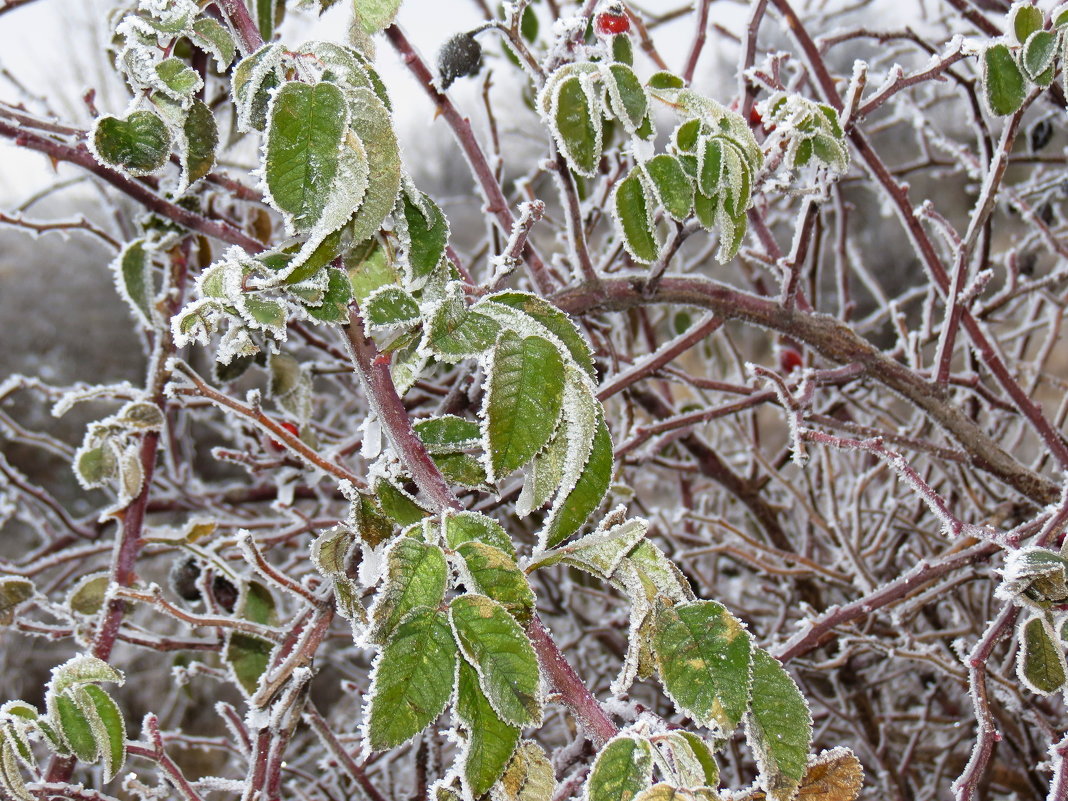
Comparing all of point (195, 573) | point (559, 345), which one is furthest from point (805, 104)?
point (195, 573)

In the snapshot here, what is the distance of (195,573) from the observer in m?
1.21

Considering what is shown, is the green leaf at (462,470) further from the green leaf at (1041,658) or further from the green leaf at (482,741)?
the green leaf at (1041,658)

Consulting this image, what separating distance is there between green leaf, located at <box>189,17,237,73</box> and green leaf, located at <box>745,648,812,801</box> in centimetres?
57

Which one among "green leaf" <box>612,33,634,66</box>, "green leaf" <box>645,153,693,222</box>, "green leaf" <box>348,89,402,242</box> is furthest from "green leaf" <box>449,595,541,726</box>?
"green leaf" <box>612,33,634,66</box>

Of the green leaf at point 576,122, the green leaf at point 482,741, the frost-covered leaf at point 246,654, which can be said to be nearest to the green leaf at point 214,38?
the green leaf at point 576,122

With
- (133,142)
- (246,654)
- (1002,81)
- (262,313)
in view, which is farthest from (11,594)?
(1002,81)

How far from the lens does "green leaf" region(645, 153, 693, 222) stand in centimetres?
70

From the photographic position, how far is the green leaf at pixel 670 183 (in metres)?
0.70

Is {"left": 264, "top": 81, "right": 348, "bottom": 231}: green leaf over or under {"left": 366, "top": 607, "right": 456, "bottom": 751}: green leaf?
over

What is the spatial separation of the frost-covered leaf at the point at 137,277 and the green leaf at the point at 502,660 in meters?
0.76

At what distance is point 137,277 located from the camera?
1057 mm

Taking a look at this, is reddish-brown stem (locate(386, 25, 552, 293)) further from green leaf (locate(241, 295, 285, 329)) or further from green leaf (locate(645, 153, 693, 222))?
green leaf (locate(241, 295, 285, 329))

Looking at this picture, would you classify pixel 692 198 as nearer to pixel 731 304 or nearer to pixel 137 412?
pixel 731 304

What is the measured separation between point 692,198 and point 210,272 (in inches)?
15.1
